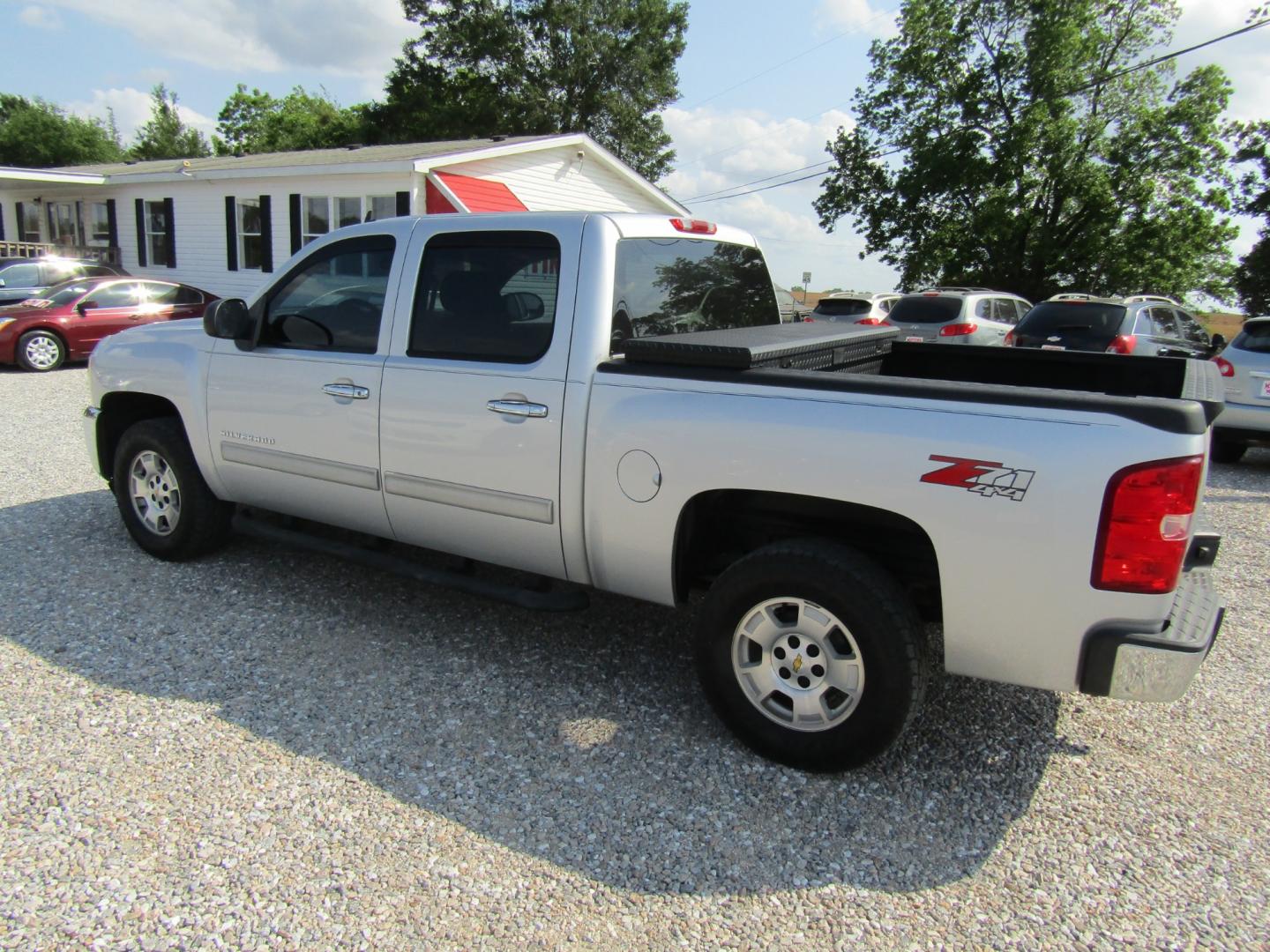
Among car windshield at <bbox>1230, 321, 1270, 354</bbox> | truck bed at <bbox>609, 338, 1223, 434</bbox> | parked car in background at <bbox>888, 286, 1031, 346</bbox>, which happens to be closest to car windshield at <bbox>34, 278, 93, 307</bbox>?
parked car in background at <bbox>888, 286, 1031, 346</bbox>

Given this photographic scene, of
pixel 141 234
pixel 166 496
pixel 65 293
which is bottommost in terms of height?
pixel 166 496

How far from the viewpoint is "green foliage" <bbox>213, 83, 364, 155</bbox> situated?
52.3m

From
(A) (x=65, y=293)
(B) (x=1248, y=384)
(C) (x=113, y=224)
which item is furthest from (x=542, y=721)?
(C) (x=113, y=224)

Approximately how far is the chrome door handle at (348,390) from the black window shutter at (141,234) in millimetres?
20735

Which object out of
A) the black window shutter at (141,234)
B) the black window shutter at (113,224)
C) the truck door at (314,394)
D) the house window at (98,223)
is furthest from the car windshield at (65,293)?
the truck door at (314,394)

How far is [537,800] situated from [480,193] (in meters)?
16.3

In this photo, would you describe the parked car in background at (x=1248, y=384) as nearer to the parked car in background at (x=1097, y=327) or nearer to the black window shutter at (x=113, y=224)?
the parked car in background at (x=1097, y=327)

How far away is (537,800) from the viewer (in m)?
3.00

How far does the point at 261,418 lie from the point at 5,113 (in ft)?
242

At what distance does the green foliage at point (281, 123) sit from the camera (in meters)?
52.3

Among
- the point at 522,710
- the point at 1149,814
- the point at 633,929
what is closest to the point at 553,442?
the point at 522,710

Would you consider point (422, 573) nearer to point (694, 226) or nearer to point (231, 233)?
point (694, 226)

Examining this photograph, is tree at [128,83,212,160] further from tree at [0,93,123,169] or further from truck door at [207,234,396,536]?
truck door at [207,234,396,536]

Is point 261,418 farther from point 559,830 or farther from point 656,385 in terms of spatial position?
point 559,830
